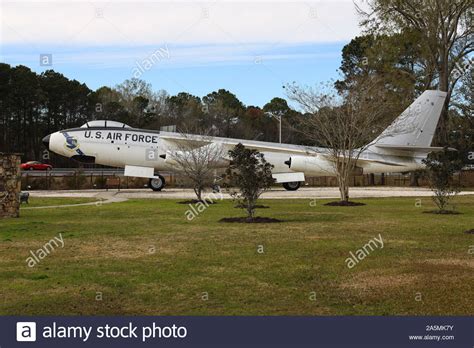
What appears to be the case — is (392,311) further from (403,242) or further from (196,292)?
(403,242)

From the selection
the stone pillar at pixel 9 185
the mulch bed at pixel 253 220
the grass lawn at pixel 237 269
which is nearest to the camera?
the grass lawn at pixel 237 269

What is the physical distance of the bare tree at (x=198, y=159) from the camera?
31.4 m

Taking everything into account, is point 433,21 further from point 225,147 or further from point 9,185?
point 9,185

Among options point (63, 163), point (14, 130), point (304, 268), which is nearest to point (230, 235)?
point (304, 268)

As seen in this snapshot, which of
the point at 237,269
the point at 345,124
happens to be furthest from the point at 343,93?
the point at 237,269

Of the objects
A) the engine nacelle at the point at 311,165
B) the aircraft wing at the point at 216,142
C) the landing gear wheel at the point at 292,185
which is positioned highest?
the aircraft wing at the point at 216,142

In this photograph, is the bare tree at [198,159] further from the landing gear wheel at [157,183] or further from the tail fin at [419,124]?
the tail fin at [419,124]

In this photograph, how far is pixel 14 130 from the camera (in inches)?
2852

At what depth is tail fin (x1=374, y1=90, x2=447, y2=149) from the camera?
126 ft

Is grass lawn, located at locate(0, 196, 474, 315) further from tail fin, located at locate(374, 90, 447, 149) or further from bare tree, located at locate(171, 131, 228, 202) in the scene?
tail fin, located at locate(374, 90, 447, 149)

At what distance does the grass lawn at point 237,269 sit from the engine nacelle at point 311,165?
21170mm

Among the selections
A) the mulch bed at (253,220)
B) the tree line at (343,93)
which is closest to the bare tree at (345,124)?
the tree line at (343,93)

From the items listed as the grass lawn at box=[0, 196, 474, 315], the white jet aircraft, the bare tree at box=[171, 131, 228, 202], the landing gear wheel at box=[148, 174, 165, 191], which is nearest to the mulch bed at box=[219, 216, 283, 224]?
the grass lawn at box=[0, 196, 474, 315]

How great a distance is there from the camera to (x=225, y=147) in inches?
1586
